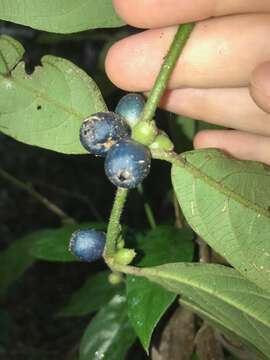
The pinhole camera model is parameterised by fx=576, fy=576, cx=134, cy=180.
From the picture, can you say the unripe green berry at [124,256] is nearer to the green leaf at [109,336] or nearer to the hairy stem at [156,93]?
the hairy stem at [156,93]

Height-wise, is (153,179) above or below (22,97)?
below

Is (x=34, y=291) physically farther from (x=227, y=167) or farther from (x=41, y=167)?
(x=227, y=167)

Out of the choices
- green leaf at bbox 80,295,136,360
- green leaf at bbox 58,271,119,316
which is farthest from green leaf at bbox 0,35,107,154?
green leaf at bbox 58,271,119,316

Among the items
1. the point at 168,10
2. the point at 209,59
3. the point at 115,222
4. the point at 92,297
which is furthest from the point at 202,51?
the point at 92,297

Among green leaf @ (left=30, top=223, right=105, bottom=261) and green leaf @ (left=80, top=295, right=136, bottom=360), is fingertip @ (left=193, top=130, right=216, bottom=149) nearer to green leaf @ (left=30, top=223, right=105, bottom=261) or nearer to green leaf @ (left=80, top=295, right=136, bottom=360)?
green leaf @ (left=30, top=223, right=105, bottom=261)

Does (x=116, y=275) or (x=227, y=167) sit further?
(x=116, y=275)

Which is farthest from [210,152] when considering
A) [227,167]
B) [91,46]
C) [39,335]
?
[91,46]

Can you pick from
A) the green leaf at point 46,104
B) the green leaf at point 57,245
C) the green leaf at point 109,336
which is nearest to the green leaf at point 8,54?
the green leaf at point 46,104
